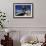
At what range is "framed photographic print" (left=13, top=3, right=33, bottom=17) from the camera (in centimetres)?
466

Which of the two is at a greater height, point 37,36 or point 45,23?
point 45,23

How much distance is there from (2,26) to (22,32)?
0.68 meters

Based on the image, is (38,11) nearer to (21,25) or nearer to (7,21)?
(21,25)

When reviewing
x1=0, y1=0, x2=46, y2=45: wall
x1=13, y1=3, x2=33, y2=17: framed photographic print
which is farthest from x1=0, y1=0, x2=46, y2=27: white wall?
x1=13, y1=3, x2=33, y2=17: framed photographic print

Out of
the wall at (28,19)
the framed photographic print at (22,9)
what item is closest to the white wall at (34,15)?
the wall at (28,19)

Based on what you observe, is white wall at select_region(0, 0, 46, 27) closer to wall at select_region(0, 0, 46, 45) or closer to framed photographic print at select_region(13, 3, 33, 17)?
wall at select_region(0, 0, 46, 45)

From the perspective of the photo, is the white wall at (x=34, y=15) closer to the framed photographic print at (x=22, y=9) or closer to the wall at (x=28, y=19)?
the wall at (x=28, y=19)

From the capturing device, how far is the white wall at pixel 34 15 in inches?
184

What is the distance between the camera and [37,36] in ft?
15.2

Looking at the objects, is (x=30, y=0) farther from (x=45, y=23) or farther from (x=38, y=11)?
(x=45, y=23)

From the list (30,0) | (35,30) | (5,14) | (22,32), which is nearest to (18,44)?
(22,32)

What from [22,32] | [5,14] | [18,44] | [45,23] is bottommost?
[18,44]

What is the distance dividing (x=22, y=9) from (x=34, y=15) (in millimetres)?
439

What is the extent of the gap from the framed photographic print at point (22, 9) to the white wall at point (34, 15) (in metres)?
0.13
